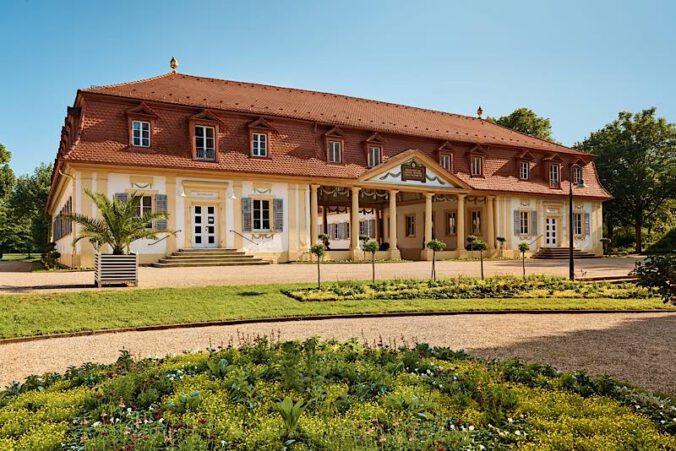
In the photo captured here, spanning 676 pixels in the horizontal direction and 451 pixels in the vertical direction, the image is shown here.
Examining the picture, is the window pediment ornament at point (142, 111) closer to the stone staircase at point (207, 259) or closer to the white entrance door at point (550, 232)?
the stone staircase at point (207, 259)

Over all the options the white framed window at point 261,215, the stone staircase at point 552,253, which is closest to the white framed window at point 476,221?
the stone staircase at point 552,253

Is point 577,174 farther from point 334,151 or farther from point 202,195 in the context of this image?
point 202,195

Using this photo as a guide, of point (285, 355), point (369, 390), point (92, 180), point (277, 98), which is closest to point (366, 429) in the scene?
point (369, 390)

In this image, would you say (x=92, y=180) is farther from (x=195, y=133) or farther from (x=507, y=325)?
(x=507, y=325)

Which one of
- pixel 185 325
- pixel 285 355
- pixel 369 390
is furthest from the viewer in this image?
pixel 185 325

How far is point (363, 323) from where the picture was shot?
8.86 meters

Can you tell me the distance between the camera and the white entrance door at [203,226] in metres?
21.4

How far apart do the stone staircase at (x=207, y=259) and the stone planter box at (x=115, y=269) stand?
6374 millimetres

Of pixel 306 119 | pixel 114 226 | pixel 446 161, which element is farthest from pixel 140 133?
pixel 446 161

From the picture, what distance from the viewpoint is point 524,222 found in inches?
1181

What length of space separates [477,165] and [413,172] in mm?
5157

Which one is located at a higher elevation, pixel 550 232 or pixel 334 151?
pixel 334 151

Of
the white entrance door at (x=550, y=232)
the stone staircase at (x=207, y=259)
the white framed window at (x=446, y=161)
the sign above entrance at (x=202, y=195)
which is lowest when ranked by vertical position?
the stone staircase at (x=207, y=259)

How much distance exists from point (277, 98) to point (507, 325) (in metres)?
20.4
